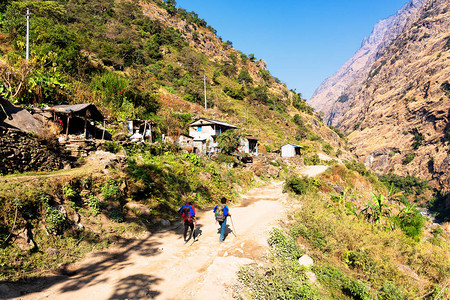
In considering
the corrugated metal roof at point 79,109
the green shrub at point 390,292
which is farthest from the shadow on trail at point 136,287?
the corrugated metal roof at point 79,109

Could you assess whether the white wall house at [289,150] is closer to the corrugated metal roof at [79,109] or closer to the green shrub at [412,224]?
the green shrub at [412,224]

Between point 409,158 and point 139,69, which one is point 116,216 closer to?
point 139,69

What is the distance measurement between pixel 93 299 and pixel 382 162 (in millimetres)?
133893

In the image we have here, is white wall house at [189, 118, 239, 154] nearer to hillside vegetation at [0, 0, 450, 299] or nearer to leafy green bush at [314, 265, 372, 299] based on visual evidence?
hillside vegetation at [0, 0, 450, 299]

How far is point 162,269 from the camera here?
586 centimetres

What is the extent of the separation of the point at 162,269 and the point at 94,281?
1678mm

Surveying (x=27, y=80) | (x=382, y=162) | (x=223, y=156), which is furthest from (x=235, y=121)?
(x=382, y=162)

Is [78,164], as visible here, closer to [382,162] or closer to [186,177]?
[186,177]

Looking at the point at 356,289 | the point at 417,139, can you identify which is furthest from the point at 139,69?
the point at 417,139

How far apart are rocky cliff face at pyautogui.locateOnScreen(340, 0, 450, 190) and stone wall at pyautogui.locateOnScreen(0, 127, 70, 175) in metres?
108

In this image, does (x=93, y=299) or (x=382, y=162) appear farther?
(x=382, y=162)

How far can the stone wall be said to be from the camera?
8352mm

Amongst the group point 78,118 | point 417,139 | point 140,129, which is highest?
point 417,139

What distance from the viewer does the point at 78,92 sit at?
19.8 metres
